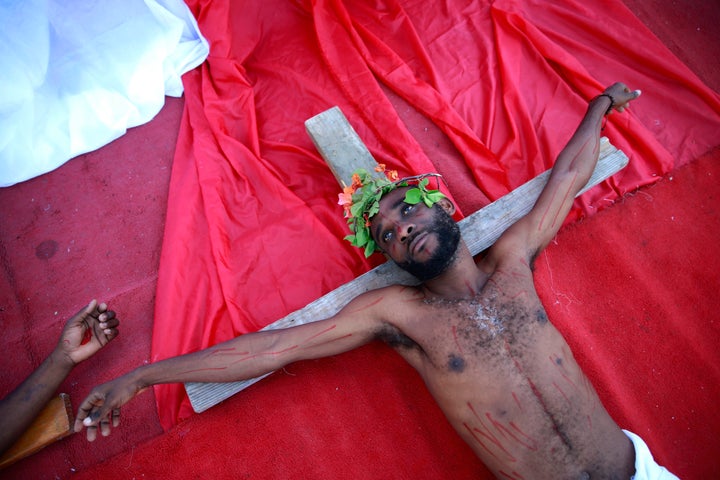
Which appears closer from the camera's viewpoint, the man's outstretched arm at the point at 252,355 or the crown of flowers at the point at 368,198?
the man's outstretched arm at the point at 252,355

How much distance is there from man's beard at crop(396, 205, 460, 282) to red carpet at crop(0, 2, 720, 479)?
0.76m

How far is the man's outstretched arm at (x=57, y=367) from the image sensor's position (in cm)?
267

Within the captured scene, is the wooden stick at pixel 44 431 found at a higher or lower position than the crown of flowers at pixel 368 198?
lower

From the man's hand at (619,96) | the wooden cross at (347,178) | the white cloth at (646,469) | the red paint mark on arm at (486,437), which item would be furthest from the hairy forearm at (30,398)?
the man's hand at (619,96)

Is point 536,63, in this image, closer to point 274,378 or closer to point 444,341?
point 444,341

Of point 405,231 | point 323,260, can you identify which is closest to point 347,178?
point 323,260

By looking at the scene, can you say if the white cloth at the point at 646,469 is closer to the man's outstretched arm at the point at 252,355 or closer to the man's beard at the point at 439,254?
the man's beard at the point at 439,254

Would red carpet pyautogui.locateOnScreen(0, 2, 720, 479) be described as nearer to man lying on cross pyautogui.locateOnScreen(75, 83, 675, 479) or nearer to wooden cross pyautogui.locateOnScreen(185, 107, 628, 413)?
wooden cross pyautogui.locateOnScreen(185, 107, 628, 413)

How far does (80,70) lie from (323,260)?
2.36m

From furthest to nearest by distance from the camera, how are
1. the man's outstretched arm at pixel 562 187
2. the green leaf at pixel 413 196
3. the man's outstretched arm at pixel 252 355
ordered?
the man's outstretched arm at pixel 562 187
the green leaf at pixel 413 196
the man's outstretched arm at pixel 252 355

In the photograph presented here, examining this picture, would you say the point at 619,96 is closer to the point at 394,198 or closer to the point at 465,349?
the point at 394,198

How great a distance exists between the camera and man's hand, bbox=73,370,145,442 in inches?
92.2

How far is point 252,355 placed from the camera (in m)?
2.54

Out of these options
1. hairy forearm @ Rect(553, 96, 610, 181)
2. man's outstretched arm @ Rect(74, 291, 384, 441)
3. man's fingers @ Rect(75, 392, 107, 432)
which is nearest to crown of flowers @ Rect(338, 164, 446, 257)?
man's outstretched arm @ Rect(74, 291, 384, 441)
